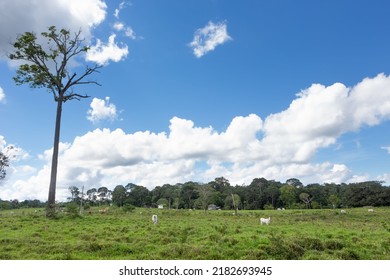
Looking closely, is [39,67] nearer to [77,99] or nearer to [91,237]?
[77,99]

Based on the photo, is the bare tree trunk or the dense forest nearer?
the bare tree trunk

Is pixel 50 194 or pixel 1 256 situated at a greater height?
pixel 50 194

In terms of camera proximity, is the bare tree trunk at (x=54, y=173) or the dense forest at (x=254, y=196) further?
the dense forest at (x=254, y=196)

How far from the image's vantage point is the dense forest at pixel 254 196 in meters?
91.8

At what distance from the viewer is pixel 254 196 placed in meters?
104

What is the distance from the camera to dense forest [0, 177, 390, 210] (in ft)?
301

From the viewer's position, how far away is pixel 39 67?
102ft

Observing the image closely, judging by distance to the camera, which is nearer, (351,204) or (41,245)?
(41,245)

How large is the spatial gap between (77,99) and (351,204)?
8689 cm

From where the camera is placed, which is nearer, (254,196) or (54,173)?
(54,173)

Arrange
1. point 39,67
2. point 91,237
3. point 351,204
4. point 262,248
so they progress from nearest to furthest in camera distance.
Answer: point 262,248 < point 91,237 < point 39,67 < point 351,204

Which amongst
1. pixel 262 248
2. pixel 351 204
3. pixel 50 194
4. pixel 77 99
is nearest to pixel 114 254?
pixel 262 248
